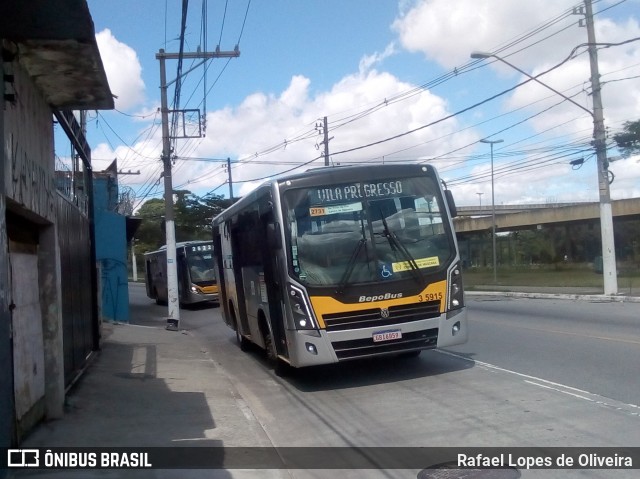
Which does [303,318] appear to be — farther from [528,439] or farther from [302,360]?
[528,439]

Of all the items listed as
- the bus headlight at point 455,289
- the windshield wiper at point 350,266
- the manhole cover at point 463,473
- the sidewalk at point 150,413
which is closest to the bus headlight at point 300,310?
the windshield wiper at point 350,266

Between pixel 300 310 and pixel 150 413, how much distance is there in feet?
8.25

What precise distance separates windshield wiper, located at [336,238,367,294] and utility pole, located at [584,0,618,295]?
751 inches

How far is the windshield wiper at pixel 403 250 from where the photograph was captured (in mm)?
11359

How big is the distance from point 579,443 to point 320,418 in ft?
11.3

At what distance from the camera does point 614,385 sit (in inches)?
399

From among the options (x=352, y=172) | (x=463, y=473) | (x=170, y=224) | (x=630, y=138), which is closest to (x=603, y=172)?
(x=630, y=138)

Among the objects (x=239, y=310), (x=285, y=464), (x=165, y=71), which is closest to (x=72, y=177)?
(x=239, y=310)

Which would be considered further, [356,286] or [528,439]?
[356,286]

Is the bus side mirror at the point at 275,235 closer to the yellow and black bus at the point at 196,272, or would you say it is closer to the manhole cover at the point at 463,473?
the manhole cover at the point at 463,473

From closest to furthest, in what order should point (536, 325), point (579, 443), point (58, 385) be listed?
point (579, 443), point (58, 385), point (536, 325)

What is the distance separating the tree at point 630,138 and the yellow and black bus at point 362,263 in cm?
2751

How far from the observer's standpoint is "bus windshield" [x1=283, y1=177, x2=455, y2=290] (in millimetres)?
11281

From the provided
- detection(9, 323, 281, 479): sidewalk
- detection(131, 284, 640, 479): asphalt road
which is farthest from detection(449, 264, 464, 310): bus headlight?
detection(9, 323, 281, 479): sidewalk
